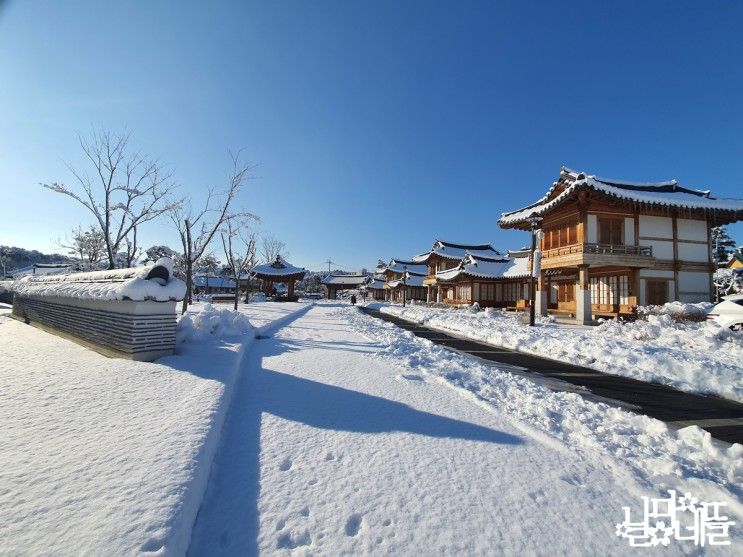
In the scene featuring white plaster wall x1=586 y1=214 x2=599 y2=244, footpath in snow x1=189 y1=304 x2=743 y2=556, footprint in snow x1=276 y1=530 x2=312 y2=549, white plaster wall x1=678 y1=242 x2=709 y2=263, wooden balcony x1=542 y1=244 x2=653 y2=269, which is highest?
white plaster wall x1=586 y1=214 x2=599 y2=244

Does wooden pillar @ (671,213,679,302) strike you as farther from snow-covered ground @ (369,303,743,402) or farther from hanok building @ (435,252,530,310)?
hanok building @ (435,252,530,310)

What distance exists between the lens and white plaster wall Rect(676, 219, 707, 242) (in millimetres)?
16531

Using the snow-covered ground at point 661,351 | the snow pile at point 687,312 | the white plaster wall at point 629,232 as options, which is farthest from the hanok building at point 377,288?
the snow pile at point 687,312

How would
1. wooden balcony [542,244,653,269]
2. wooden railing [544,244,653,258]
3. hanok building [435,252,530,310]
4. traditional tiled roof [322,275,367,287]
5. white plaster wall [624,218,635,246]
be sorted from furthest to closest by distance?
1. traditional tiled roof [322,275,367,287]
2. hanok building [435,252,530,310]
3. white plaster wall [624,218,635,246]
4. wooden railing [544,244,653,258]
5. wooden balcony [542,244,653,269]

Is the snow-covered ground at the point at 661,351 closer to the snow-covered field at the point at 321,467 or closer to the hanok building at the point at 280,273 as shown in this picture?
the snow-covered field at the point at 321,467

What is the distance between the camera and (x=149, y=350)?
19.1 ft

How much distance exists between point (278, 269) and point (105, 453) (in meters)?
37.2

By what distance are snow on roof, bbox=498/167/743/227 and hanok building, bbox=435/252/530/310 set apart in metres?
10.8

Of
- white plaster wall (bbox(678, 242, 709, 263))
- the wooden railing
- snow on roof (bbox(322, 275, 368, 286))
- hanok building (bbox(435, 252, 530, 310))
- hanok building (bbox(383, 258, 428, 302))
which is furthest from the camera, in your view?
snow on roof (bbox(322, 275, 368, 286))

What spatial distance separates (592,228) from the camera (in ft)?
51.8

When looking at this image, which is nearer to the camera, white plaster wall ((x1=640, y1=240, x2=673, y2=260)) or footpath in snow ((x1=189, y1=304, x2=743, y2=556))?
footpath in snow ((x1=189, y1=304, x2=743, y2=556))

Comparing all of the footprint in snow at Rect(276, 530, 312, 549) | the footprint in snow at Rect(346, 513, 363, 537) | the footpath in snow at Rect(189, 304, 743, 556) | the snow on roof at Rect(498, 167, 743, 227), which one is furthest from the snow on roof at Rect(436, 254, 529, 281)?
the footprint in snow at Rect(276, 530, 312, 549)

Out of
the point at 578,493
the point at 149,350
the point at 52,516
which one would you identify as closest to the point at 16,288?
the point at 149,350

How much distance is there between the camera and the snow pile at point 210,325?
706 cm
